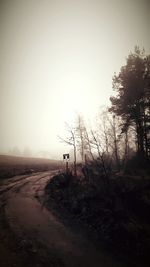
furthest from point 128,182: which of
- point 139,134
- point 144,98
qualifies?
point 144,98

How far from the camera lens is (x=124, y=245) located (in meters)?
7.74

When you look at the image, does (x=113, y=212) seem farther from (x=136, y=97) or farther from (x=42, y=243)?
(x=136, y=97)

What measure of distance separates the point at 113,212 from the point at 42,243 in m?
3.84

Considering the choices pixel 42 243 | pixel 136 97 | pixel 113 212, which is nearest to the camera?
pixel 42 243

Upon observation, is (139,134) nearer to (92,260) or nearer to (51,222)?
(51,222)

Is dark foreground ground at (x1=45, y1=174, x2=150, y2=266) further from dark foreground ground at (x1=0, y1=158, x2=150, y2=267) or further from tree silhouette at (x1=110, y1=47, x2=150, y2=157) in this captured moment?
tree silhouette at (x1=110, y1=47, x2=150, y2=157)

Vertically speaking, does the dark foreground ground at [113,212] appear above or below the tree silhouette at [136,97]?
below

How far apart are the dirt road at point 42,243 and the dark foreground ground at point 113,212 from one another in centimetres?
72

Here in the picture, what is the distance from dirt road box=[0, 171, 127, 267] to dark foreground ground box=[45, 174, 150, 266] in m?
0.72

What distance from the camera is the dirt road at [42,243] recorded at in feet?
A: 22.1

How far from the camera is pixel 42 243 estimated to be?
312 inches

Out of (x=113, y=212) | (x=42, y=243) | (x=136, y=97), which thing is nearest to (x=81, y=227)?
(x=113, y=212)

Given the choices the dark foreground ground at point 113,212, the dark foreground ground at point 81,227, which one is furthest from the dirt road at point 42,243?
the dark foreground ground at point 113,212

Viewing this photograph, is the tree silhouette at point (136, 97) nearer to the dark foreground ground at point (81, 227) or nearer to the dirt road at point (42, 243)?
the dark foreground ground at point (81, 227)
